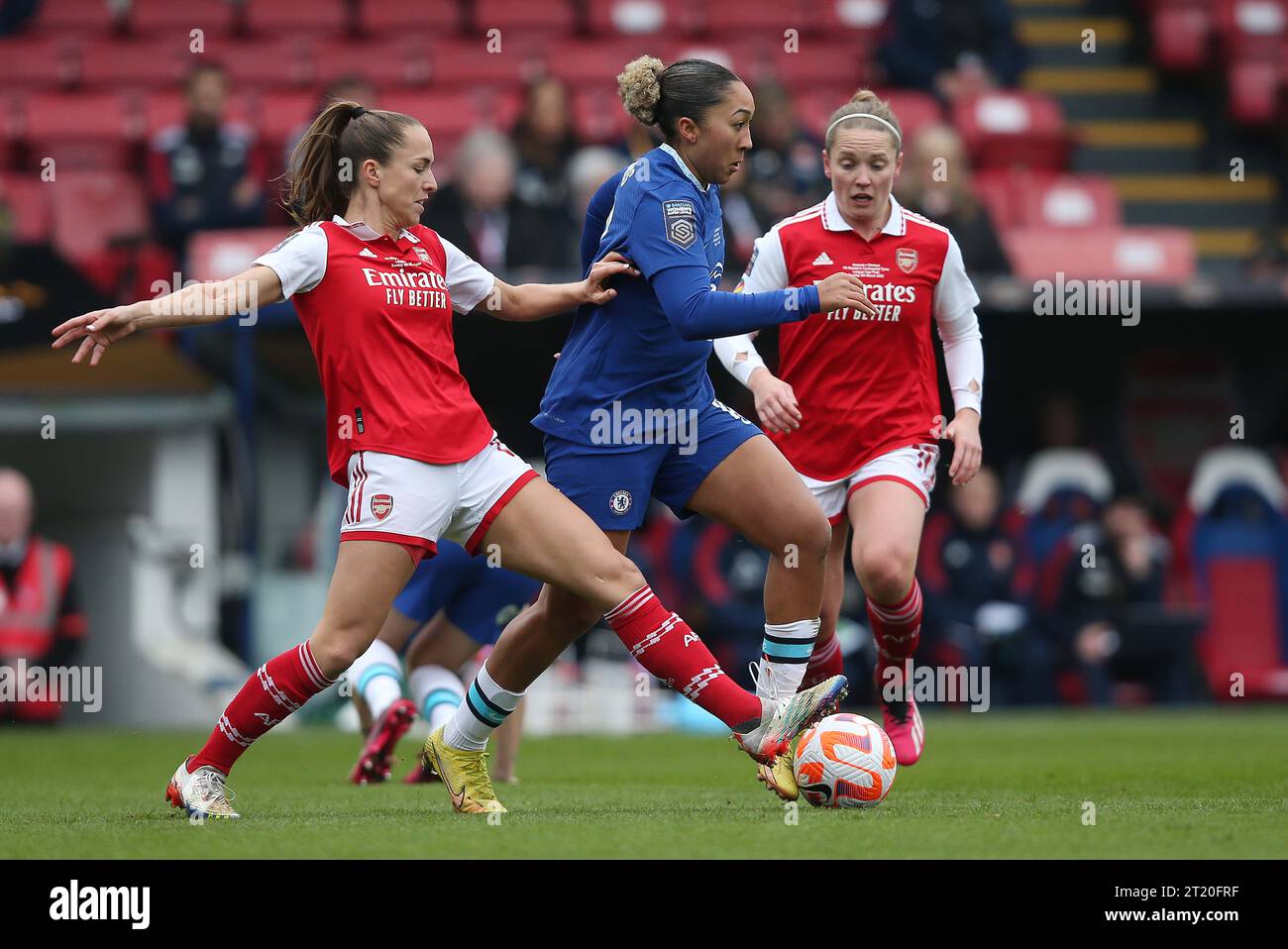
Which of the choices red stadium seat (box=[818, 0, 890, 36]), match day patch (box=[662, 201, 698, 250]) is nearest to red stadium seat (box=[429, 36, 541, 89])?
red stadium seat (box=[818, 0, 890, 36])

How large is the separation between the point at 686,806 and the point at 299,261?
1.92 metres

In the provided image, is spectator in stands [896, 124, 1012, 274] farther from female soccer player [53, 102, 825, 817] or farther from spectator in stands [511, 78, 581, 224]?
female soccer player [53, 102, 825, 817]

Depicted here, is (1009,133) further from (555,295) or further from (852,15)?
(555,295)

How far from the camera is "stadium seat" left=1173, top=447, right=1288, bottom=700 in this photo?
12211 mm

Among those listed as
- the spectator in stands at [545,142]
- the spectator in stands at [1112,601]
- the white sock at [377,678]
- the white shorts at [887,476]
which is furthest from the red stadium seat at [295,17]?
the white shorts at [887,476]

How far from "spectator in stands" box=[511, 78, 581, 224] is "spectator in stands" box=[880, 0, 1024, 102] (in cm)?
371

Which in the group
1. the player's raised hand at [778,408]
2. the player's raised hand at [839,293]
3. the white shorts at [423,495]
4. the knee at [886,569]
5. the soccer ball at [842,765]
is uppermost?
the player's raised hand at [839,293]

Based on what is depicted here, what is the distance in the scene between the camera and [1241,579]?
1225 cm

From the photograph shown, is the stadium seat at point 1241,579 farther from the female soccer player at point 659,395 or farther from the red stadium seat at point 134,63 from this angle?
the red stadium seat at point 134,63

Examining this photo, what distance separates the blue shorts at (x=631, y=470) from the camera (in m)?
5.78

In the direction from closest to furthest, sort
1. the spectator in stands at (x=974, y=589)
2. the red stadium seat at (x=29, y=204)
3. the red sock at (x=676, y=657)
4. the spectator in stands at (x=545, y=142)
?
1. the red sock at (x=676, y=657)
2. the spectator in stands at (x=974, y=589)
3. the spectator in stands at (x=545, y=142)
4. the red stadium seat at (x=29, y=204)

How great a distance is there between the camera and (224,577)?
39.3ft

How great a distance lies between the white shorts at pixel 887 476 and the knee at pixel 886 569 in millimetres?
212

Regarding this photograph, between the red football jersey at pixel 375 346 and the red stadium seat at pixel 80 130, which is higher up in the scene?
the red stadium seat at pixel 80 130
